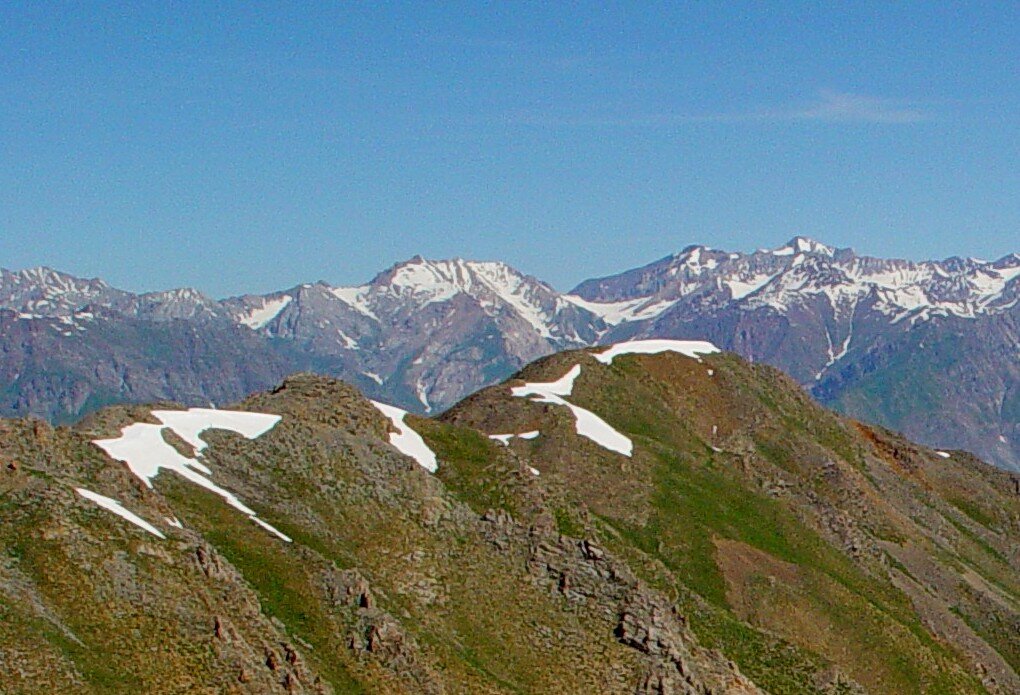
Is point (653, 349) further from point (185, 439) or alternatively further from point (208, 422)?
point (185, 439)

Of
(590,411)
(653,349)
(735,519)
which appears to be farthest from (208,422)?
(653,349)

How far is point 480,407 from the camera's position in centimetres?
12800

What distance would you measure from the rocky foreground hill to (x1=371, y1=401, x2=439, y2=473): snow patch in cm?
26

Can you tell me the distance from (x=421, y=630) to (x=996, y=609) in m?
76.2

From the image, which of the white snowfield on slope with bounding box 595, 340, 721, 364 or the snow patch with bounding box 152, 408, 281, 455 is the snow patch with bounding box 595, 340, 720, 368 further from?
the snow patch with bounding box 152, 408, 281, 455

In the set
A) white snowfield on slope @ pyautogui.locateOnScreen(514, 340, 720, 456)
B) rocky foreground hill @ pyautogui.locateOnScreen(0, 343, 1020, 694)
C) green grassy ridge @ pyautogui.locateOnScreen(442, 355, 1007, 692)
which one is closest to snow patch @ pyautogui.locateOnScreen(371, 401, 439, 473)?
rocky foreground hill @ pyautogui.locateOnScreen(0, 343, 1020, 694)

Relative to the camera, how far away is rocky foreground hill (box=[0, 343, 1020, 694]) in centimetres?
6094

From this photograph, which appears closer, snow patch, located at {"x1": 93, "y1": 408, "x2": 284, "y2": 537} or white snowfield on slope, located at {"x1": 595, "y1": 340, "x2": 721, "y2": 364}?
snow patch, located at {"x1": 93, "y1": 408, "x2": 284, "y2": 537}

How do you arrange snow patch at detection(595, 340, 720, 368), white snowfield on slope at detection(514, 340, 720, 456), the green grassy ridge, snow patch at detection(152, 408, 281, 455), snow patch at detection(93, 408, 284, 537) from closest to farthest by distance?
snow patch at detection(93, 408, 284, 537), snow patch at detection(152, 408, 281, 455), the green grassy ridge, white snowfield on slope at detection(514, 340, 720, 456), snow patch at detection(595, 340, 720, 368)

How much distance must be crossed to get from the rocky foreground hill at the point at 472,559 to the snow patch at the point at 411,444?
0.26 m

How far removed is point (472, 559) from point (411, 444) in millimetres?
17715

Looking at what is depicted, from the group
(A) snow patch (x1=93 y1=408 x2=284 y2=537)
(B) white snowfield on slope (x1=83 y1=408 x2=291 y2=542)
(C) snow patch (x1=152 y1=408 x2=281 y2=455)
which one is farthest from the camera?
(C) snow patch (x1=152 y1=408 x2=281 y2=455)

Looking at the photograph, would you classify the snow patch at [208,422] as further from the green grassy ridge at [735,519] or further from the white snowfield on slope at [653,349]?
the white snowfield on slope at [653,349]

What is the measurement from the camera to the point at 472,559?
82000 mm
